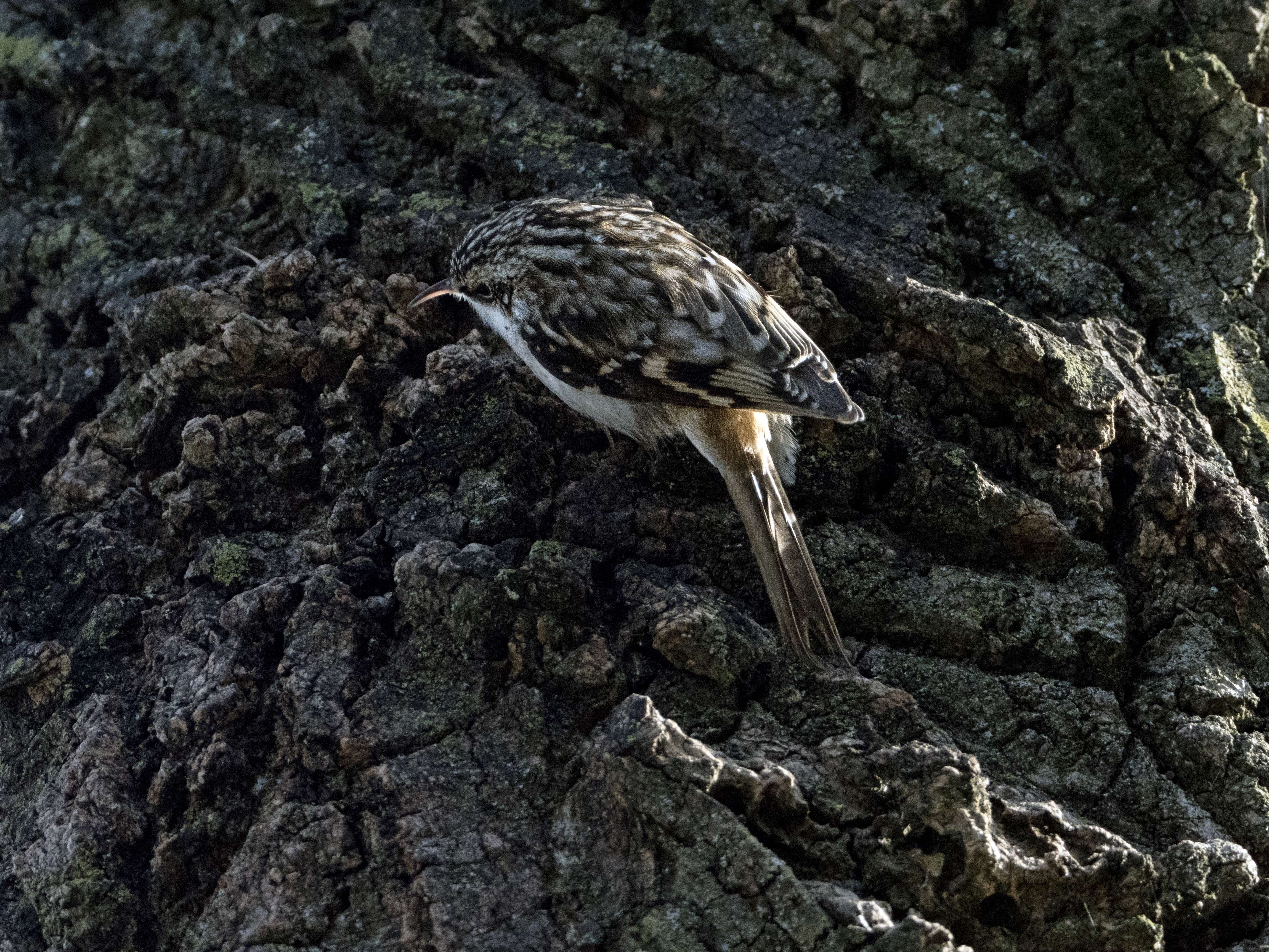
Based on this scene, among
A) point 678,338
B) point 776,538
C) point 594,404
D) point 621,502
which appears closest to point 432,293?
point 594,404

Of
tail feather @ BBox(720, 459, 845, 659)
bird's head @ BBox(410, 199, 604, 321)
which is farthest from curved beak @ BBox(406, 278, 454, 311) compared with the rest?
tail feather @ BBox(720, 459, 845, 659)

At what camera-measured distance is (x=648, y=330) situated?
3.12m

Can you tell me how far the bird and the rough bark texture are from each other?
96 millimetres

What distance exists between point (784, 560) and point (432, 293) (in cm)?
128

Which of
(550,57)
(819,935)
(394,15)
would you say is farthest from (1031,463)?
(394,15)

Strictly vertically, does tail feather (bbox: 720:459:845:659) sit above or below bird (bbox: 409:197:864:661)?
below

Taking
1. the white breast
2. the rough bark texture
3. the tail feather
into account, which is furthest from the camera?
the white breast

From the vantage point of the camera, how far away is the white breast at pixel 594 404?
2.93 metres

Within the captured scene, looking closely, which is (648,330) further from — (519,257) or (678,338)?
(519,257)

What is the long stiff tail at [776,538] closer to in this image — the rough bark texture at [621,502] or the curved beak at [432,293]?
the rough bark texture at [621,502]

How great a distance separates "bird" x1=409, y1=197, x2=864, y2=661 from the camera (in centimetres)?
282

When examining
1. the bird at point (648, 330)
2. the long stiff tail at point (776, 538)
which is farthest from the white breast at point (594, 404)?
the long stiff tail at point (776, 538)

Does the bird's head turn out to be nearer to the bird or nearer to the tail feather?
the bird

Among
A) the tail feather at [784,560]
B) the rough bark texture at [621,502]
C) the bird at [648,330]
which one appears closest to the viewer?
the rough bark texture at [621,502]
